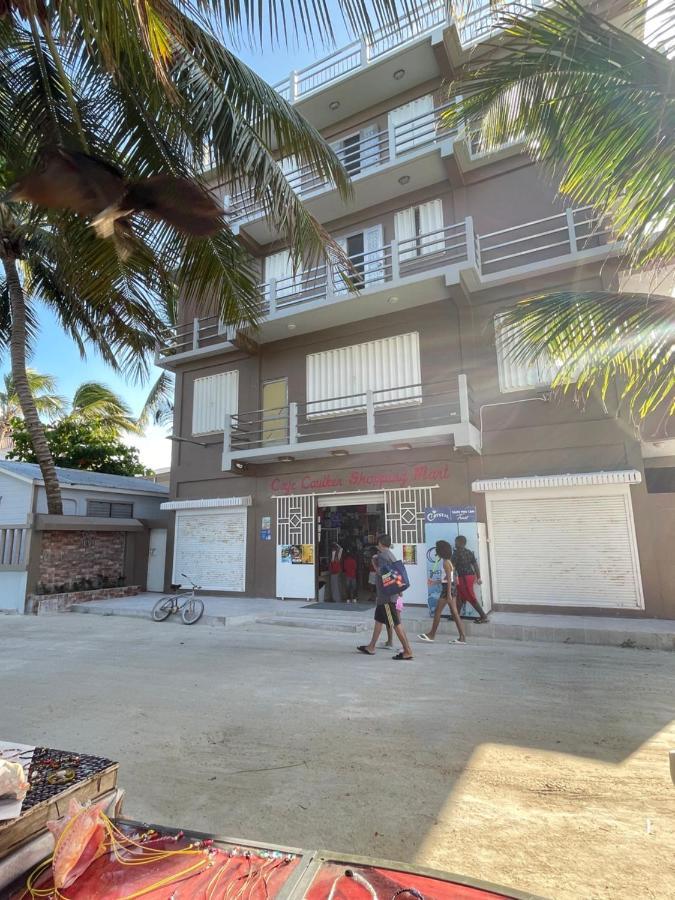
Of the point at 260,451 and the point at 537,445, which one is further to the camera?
the point at 260,451

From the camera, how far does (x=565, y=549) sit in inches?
392

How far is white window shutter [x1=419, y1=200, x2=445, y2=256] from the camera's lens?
485 inches

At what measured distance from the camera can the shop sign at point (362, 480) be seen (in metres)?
11.4

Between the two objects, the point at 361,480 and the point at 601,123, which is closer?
the point at 601,123

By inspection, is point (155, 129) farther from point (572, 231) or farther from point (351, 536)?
point (351, 536)

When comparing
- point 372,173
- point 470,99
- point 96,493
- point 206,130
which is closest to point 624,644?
point 470,99

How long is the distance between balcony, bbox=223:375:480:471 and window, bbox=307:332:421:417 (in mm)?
38

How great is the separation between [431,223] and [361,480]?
692 centimetres

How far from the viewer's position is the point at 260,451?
1265 centimetres

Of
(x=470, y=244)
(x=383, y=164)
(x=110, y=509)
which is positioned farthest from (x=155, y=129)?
(x=110, y=509)

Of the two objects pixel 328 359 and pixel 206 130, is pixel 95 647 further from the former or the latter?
pixel 328 359

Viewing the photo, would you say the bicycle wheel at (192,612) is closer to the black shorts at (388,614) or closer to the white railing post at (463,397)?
the black shorts at (388,614)

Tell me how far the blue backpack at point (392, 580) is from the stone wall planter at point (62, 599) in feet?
31.6

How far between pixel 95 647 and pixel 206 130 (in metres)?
7.61
